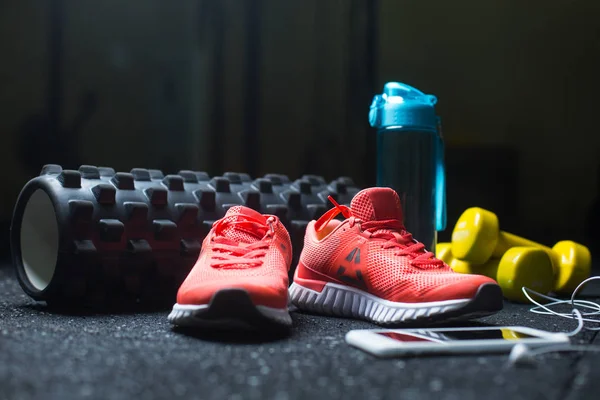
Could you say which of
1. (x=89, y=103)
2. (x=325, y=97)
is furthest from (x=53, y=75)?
(x=325, y=97)

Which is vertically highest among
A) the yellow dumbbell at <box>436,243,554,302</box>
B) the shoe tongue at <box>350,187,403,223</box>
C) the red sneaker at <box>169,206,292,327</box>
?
the shoe tongue at <box>350,187,403,223</box>

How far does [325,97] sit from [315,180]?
693 mm

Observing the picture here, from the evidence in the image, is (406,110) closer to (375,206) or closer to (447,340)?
(375,206)

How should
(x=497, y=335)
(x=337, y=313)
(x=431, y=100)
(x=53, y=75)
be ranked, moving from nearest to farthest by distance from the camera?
1. (x=497, y=335)
2. (x=337, y=313)
3. (x=431, y=100)
4. (x=53, y=75)

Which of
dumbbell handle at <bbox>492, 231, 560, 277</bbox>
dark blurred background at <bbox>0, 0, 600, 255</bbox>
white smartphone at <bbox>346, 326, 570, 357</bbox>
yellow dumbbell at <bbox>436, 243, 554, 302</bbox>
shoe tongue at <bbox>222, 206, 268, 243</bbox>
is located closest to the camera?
white smartphone at <bbox>346, 326, 570, 357</bbox>

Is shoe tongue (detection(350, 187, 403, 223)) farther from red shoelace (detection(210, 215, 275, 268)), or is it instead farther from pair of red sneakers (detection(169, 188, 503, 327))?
red shoelace (detection(210, 215, 275, 268))

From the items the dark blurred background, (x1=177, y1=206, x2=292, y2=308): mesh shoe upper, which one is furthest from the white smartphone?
the dark blurred background

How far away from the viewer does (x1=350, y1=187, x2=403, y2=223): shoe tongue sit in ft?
2.76

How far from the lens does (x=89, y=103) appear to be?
1.78 meters

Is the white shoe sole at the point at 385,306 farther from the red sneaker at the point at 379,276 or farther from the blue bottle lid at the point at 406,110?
the blue bottle lid at the point at 406,110

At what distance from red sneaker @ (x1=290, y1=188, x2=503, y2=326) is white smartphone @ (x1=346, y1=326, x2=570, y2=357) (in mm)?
55

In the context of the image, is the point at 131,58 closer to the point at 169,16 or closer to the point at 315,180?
the point at 169,16

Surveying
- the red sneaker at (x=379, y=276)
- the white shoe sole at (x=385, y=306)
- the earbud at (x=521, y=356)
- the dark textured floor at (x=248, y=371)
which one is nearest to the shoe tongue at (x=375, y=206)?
the red sneaker at (x=379, y=276)

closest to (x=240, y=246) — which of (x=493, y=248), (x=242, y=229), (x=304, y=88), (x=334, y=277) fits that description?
(x=242, y=229)
